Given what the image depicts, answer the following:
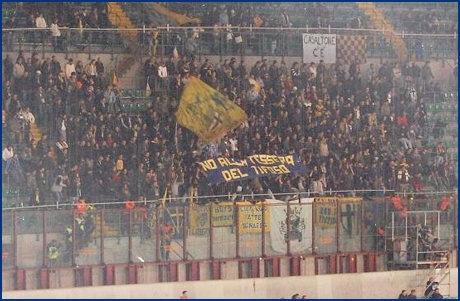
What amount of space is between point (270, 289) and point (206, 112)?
217cm

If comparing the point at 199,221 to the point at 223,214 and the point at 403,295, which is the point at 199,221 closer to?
the point at 223,214

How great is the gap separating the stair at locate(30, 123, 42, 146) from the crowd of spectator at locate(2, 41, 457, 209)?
56 mm

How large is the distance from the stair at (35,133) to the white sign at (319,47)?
3360mm

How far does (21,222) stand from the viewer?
14828 millimetres

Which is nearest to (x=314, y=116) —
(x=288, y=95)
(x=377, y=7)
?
(x=288, y=95)

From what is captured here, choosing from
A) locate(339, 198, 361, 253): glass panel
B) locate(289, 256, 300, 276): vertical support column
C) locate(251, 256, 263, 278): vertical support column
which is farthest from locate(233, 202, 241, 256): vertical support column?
locate(339, 198, 361, 253): glass panel

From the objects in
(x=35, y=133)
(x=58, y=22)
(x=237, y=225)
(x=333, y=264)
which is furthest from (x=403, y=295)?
(x=58, y=22)

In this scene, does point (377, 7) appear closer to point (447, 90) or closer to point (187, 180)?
point (447, 90)

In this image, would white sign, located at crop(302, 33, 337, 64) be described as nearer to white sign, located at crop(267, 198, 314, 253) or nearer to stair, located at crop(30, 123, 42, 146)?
white sign, located at crop(267, 198, 314, 253)

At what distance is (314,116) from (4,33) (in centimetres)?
380

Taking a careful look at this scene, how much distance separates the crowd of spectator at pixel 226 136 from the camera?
49.4ft

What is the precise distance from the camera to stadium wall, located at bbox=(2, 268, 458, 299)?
15141 millimetres

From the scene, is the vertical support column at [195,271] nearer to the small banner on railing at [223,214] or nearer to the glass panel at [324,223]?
the small banner on railing at [223,214]

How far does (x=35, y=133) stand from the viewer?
49.3 ft
